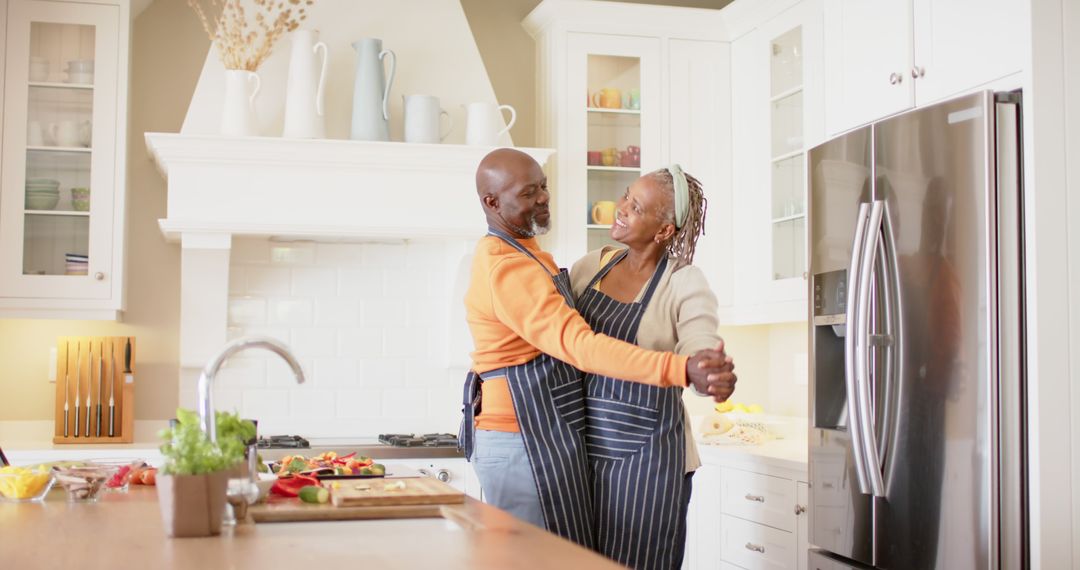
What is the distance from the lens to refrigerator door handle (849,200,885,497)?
2.80 meters

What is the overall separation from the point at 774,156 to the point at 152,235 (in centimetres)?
240

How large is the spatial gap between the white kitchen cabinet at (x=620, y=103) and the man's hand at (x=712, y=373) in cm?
221

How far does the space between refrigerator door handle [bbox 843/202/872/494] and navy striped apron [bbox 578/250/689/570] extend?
68 centimetres

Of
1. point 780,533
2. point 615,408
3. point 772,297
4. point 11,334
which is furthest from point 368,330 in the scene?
point 615,408

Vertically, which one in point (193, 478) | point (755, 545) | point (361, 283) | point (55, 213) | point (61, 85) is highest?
point (61, 85)

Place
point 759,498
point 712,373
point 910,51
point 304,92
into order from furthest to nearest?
point 304,92
point 759,498
point 910,51
point 712,373

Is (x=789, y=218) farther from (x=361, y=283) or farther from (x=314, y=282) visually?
(x=314, y=282)

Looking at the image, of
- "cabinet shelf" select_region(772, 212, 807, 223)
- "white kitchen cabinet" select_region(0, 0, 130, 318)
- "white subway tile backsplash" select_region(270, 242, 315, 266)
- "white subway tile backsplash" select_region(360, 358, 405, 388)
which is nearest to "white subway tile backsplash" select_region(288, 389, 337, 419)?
"white subway tile backsplash" select_region(360, 358, 405, 388)

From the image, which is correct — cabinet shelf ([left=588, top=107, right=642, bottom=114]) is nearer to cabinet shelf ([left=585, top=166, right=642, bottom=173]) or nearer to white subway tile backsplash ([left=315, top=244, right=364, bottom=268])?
cabinet shelf ([left=585, top=166, right=642, bottom=173])

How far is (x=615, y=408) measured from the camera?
2336mm

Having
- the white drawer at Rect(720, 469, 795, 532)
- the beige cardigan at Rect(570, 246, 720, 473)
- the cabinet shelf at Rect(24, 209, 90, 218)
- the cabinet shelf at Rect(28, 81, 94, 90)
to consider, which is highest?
the cabinet shelf at Rect(28, 81, 94, 90)

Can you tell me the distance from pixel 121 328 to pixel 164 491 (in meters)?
2.89

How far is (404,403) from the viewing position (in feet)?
14.7

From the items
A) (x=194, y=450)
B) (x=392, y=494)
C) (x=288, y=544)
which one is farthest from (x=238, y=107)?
(x=288, y=544)
